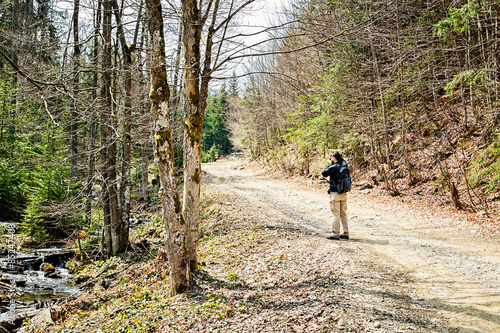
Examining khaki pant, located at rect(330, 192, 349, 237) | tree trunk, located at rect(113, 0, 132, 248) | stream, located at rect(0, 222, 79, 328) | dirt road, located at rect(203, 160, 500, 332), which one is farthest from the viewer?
tree trunk, located at rect(113, 0, 132, 248)

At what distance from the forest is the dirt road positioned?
0.48m

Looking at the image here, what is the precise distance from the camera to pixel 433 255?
21.7 feet

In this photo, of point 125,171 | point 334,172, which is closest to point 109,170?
point 125,171

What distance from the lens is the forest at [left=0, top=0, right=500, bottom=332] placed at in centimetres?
569

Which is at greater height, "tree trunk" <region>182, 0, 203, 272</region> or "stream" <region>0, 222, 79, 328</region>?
"tree trunk" <region>182, 0, 203, 272</region>

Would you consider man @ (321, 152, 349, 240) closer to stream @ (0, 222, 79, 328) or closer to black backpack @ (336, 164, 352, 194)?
black backpack @ (336, 164, 352, 194)

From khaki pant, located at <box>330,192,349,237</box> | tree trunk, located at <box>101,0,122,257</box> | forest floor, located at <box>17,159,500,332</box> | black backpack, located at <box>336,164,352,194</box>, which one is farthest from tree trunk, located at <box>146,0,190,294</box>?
tree trunk, located at <box>101,0,122,257</box>

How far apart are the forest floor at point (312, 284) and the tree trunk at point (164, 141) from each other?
116 centimetres

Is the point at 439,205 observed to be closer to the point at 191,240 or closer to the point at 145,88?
the point at 191,240

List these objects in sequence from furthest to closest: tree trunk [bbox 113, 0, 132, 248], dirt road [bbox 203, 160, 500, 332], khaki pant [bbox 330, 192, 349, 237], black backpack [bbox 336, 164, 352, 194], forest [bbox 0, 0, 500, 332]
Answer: tree trunk [bbox 113, 0, 132, 248], khaki pant [bbox 330, 192, 349, 237], black backpack [bbox 336, 164, 352, 194], forest [bbox 0, 0, 500, 332], dirt road [bbox 203, 160, 500, 332]

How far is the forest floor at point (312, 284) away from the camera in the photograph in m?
4.38

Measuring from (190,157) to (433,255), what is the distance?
5548mm

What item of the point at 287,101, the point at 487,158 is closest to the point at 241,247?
the point at 487,158

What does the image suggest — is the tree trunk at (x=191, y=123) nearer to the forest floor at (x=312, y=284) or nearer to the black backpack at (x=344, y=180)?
the forest floor at (x=312, y=284)
